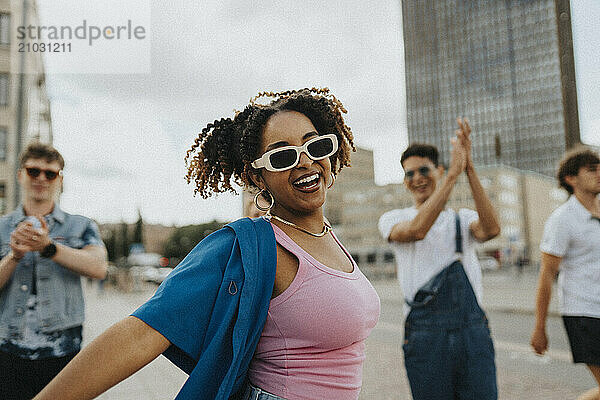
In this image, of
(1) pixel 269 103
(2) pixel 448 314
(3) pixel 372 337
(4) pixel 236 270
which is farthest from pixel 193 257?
(3) pixel 372 337

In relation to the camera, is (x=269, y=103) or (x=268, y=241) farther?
(x=269, y=103)

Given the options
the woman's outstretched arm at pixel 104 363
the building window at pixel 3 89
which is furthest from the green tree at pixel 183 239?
the woman's outstretched arm at pixel 104 363

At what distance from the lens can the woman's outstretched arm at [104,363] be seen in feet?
4.03

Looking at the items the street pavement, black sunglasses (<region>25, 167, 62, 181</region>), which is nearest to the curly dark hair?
black sunglasses (<region>25, 167, 62, 181</region>)

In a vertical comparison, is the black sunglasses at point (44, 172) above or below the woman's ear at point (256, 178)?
above

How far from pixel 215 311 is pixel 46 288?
2.05m

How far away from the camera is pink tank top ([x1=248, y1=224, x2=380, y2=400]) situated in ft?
4.97

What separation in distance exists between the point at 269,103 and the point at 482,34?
13100 centimetres

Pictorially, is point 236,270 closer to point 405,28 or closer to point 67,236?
point 67,236

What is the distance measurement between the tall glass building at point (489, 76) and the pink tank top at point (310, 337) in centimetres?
11305

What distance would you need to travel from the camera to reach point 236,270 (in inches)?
56.7

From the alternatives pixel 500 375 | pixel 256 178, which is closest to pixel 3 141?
pixel 500 375

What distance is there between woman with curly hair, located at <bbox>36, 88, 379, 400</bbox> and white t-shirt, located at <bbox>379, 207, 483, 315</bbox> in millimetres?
1582

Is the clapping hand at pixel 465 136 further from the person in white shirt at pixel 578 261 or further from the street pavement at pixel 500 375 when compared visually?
the street pavement at pixel 500 375
